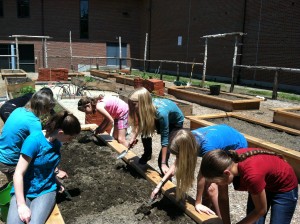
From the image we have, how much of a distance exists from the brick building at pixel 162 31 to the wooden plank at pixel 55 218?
15.8 m

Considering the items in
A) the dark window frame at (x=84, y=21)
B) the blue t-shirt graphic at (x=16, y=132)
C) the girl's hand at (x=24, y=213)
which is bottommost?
the girl's hand at (x=24, y=213)

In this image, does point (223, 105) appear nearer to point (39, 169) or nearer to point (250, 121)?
point (250, 121)

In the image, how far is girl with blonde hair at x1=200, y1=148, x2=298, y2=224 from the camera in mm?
2049

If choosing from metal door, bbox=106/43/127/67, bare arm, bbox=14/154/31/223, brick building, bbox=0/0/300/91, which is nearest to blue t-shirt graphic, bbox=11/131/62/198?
bare arm, bbox=14/154/31/223

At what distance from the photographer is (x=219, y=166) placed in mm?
2049

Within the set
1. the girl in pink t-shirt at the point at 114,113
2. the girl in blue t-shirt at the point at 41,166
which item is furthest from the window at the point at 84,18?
the girl in blue t-shirt at the point at 41,166

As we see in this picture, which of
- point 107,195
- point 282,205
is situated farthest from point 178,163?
point 107,195

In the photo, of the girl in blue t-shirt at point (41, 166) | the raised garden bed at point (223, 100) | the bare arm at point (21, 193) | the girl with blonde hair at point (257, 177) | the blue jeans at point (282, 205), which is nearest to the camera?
the girl with blonde hair at point (257, 177)

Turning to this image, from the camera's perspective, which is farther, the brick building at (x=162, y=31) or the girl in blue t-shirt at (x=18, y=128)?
the brick building at (x=162, y=31)

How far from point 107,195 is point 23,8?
93.8 ft

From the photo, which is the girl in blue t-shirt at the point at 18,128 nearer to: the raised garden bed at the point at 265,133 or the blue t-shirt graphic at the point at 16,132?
the blue t-shirt graphic at the point at 16,132

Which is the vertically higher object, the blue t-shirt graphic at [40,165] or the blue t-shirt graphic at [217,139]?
the blue t-shirt graphic at [217,139]

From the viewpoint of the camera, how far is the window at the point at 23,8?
27.8 meters

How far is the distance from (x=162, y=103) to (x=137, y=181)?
100 centimetres
